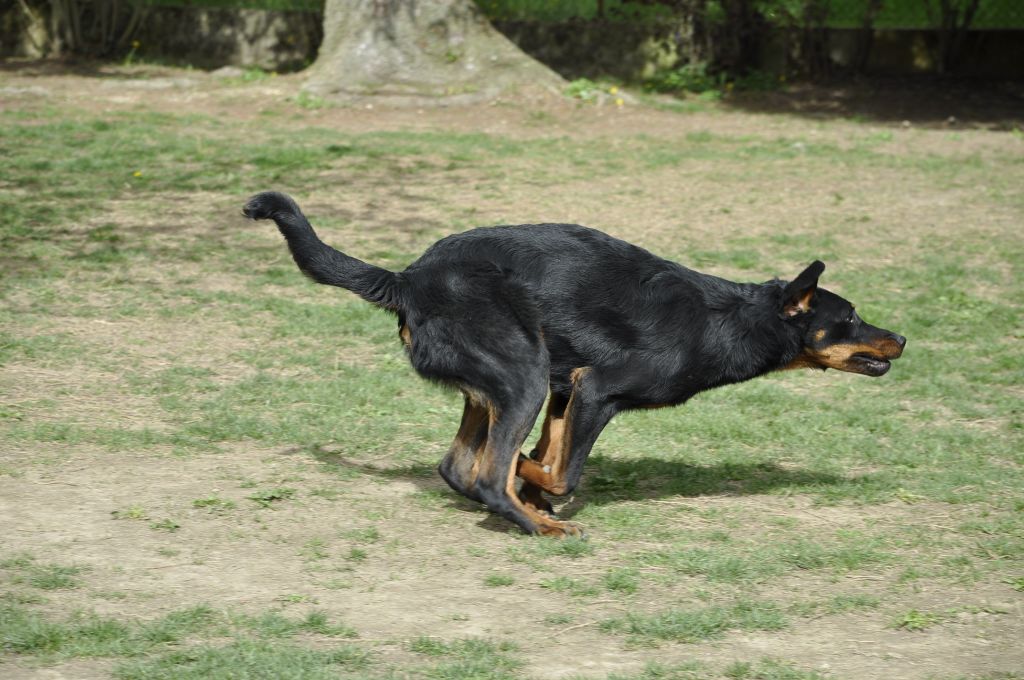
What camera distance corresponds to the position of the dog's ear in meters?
6.13

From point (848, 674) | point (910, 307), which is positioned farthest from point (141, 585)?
point (910, 307)

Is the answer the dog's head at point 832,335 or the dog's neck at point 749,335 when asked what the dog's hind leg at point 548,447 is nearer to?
the dog's neck at point 749,335

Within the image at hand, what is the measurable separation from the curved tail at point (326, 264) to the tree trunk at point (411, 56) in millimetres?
10497

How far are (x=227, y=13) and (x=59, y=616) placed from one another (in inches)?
619

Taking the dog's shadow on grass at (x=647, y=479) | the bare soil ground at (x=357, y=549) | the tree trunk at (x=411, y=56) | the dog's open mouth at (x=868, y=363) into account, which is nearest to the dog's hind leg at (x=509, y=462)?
the bare soil ground at (x=357, y=549)

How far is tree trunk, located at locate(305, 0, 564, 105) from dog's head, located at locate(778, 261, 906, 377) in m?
10.7

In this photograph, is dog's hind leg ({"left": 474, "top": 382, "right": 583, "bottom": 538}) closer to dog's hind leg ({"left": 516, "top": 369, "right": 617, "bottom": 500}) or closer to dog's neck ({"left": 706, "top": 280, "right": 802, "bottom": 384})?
dog's hind leg ({"left": 516, "top": 369, "right": 617, "bottom": 500})

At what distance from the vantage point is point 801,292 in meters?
6.23

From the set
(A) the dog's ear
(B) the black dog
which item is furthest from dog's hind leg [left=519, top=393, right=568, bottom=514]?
(A) the dog's ear

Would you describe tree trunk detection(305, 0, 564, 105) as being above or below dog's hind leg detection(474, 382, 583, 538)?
above

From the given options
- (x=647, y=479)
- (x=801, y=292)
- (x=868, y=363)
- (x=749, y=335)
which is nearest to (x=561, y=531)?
(x=647, y=479)

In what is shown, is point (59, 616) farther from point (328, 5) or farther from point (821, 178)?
point (328, 5)

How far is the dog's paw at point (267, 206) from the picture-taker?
5.93m

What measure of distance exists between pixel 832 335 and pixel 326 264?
8.51 feet
